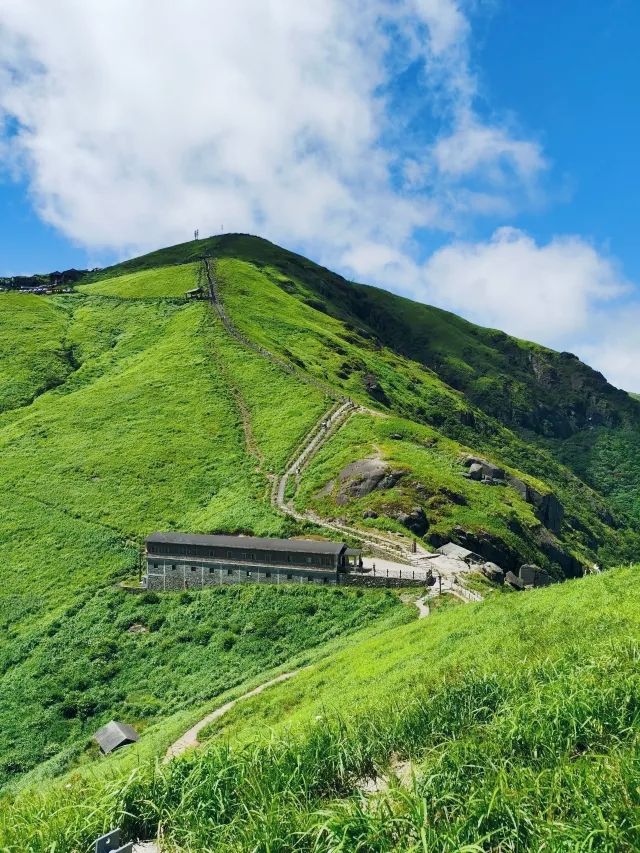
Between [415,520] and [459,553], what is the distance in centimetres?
585

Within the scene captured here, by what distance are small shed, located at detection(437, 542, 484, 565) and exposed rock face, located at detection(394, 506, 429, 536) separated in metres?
3.07

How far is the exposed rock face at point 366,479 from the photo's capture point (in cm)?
6906

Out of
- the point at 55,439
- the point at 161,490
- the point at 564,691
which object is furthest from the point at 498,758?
the point at 55,439

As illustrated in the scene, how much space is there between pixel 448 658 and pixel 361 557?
29.8 m

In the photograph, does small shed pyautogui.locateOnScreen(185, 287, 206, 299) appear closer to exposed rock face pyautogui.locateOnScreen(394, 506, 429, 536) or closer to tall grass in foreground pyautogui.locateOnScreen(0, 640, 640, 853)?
exposed rock face pyautogui.locateOnScreen(394, 506, 429, 536)

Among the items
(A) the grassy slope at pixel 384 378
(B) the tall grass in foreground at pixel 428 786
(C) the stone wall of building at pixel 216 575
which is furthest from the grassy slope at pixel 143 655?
(A) the grassy slope at pixel 384 378

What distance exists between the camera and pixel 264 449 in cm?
8788

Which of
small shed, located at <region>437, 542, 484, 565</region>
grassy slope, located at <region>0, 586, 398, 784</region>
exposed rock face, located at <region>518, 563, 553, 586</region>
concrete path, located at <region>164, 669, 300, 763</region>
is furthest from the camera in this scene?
exposed rock face, located at <region>518, 563, 553, 586</region>

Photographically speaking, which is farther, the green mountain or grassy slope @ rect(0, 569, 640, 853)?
the green mountain

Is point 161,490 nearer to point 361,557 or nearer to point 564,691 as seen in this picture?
point 361,557

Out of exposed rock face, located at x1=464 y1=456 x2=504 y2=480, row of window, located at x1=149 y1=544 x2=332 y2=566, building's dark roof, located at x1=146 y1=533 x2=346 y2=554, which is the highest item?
exposed rock face, located at x1=464 y1=456 x2=504 y2=480

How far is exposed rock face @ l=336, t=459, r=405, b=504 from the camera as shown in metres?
69.1

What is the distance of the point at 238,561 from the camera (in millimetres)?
55219

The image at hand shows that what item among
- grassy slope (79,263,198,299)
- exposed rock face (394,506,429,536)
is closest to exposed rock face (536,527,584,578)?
exposed rock face (394,506,429,536)
